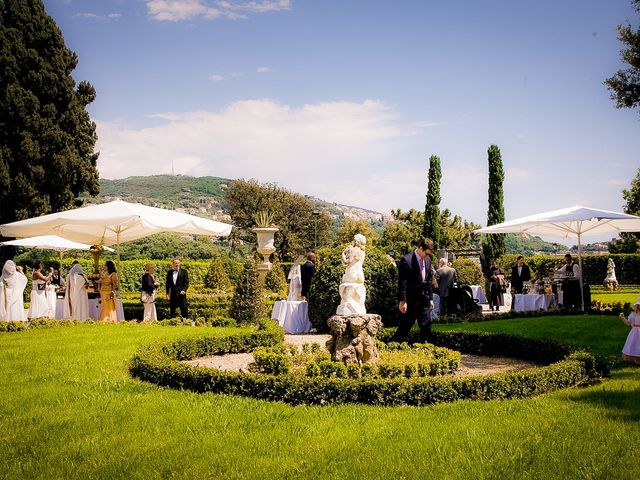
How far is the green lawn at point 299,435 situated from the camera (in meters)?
4.27

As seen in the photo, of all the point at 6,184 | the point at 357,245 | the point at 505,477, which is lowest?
the point at 505,477

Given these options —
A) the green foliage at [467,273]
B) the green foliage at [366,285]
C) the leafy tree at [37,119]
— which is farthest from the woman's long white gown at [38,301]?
the green foliage at [467,273]

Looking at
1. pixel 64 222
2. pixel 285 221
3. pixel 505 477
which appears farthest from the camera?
pixel 285 221

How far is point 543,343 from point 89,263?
25409 millimetres

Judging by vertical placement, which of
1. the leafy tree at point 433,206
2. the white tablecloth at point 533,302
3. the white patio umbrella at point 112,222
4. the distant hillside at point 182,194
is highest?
the distant hillside at point 182,194

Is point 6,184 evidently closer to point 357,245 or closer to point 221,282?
point 221,282

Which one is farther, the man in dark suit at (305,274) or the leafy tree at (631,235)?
the leafy tree at (631,235)

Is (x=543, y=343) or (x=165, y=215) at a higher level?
(x=165, y=215)

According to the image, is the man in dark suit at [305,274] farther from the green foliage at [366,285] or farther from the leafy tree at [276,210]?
the leafy tree at [276,210]

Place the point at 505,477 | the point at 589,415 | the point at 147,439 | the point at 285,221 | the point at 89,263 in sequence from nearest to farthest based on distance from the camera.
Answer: the point at 505,477 < the point at 147,439 < the point at 589,415 < the point at 89,263 < the point at 285,221

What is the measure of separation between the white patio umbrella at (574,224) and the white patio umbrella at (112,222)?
789 cm

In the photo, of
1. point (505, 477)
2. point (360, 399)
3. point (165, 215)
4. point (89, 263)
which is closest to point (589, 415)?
point (505, 477)

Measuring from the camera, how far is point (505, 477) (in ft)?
13.2

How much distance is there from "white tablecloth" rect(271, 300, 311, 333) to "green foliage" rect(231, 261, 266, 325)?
61 cm
